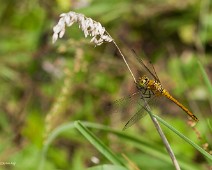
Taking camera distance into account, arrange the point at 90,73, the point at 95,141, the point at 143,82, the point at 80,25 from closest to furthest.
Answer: the point at 80,25, the point at 95,141, the point at 143,82, the point at 90,73

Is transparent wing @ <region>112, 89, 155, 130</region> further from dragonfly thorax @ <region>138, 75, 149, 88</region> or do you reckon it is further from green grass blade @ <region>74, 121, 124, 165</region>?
green grass blade @ <region>74, 121, 124, 165</region>

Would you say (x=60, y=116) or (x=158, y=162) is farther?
(x=60, y=116)

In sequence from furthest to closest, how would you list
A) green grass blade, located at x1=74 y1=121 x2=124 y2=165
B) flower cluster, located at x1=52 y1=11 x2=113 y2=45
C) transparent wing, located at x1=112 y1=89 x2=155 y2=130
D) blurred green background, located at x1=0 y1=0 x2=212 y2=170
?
blurred green background, located at x1=0 y1=0 x2=212 y2=170
transparent wing, located at x1=112 y1=89 x2=155 y2=130
green grass blade, located at x1=74 y1=121 x2=124 y2=165
flower cluster, located at x1=52 y1=11 x2=113 y2=45

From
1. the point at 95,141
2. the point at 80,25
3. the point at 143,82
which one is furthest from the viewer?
the point at 143,82

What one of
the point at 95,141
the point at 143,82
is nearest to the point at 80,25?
the point at 95,141

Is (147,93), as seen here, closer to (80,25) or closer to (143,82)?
(143,82)

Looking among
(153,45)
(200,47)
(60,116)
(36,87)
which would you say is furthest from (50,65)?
(200,47)

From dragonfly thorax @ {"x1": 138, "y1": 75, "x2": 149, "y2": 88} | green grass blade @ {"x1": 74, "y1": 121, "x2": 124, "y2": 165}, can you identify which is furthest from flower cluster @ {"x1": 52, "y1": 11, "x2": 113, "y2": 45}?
dragonfly thorax @ {"x1": 138, "y1": 75, "x2": 149, "y2": 88}

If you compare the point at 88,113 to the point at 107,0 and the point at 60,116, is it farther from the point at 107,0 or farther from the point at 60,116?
the point at 107,0
